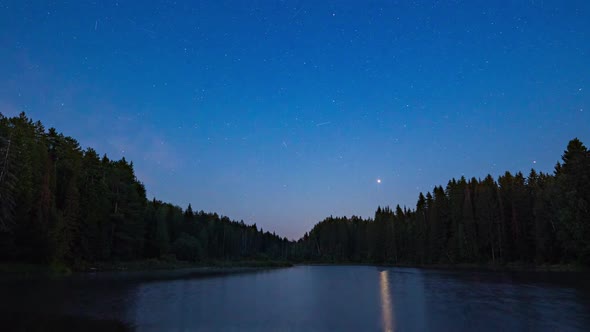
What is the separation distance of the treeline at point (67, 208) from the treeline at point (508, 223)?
216 ft

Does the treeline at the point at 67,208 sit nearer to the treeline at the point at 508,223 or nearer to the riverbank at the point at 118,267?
the riverbank at the point at 118,267

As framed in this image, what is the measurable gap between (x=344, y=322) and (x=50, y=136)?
215ft

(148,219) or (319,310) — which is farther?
(148,219)

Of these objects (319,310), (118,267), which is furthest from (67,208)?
(319,310)

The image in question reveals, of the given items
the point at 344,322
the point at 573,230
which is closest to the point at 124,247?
the point at 344,322

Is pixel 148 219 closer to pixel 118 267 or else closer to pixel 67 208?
pixel 118 267

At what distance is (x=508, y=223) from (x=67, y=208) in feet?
288

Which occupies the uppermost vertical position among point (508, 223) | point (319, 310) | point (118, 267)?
point (508, 223)

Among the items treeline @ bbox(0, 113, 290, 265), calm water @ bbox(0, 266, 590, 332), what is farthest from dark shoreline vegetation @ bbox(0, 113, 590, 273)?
calm water @ bbox(0, 266, 590, 332)

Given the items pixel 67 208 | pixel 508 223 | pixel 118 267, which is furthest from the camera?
pixel 508 223

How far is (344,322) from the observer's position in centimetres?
1884

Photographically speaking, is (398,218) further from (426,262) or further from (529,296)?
(529,296)

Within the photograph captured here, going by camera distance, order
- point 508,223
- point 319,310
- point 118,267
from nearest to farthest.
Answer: point 319,310 → point 118,267 → point 508,223

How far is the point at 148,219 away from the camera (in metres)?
87.3
